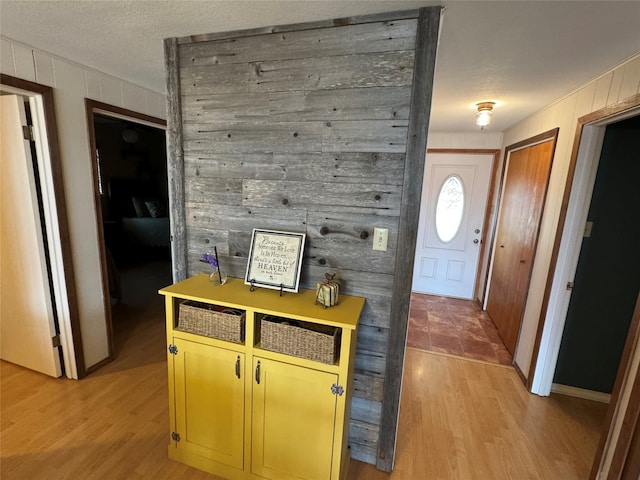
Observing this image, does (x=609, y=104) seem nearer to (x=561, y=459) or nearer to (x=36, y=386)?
(x=561, y=459)

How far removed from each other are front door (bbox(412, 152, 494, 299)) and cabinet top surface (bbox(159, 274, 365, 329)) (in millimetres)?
2848

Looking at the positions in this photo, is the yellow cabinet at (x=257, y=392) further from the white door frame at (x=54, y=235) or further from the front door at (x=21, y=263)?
the front door at (x=21, y=263)

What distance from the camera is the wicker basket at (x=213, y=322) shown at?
1.43 meters

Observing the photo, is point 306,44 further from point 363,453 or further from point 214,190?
point 363,453

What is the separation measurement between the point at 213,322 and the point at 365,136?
1.15m

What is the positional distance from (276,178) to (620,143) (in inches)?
91.4

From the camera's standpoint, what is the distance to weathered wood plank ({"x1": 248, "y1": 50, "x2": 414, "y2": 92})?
1387 mm

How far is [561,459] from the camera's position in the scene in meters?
1.81

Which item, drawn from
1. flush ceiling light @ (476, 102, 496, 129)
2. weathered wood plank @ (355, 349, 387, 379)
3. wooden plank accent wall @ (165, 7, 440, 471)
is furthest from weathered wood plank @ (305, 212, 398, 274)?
flush ceiling light @ (476, 102, 496, 129)

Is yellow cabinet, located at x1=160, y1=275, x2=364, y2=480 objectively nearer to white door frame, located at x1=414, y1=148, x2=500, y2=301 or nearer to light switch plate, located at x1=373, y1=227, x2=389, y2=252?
light switch plate, located at x1=373, y1=227, x2=389, y2=252

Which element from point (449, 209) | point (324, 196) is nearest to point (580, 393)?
point (449, 209)

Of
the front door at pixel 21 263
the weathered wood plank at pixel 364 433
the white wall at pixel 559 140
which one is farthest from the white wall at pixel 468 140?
the front door at pixel 21 263

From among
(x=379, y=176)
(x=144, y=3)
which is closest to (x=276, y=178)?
(x=379, y=176)

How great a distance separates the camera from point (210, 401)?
1526 millimetres
